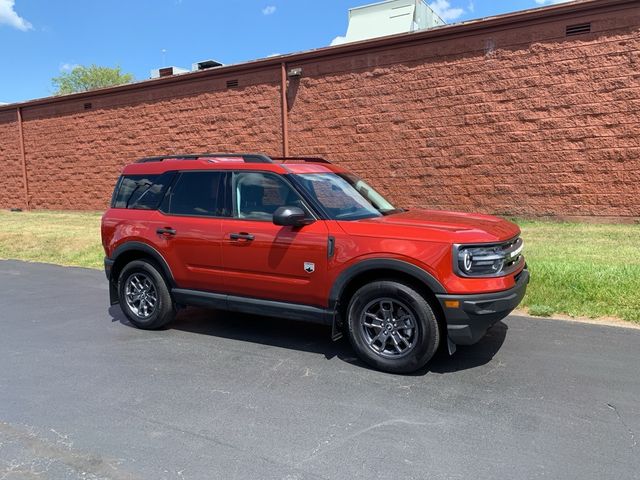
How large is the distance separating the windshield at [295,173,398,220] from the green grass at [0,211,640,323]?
98.7 inches

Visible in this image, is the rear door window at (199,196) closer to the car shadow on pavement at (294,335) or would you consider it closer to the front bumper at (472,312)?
the car shadow on pavement at (294,335)

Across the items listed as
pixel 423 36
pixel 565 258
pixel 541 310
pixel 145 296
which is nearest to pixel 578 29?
pixel 423 36

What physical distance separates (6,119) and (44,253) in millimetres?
12614

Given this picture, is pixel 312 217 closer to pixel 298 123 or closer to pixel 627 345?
pixel 627 345

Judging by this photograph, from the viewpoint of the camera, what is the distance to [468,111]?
1205 cm

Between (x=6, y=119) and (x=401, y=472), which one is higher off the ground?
(x=6, y=119)

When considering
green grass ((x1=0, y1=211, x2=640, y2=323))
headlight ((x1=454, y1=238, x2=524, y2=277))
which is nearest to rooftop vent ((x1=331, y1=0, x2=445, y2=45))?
green grass ((x1=0, y1=211, x2=640, y2=323))

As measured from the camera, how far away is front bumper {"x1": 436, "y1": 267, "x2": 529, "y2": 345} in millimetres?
4312

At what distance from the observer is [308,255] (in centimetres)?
493

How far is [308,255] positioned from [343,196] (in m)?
0.87

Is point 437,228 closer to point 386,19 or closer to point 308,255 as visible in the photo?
point 308,255

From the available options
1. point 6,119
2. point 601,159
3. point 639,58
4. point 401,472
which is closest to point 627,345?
point 401,472

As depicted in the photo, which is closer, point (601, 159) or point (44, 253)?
point (601, 159)

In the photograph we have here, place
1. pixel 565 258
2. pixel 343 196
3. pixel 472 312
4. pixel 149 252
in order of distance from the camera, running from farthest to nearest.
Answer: pixel 565 258
pixel 149 252
pixel 343 196
pixel 472 312
